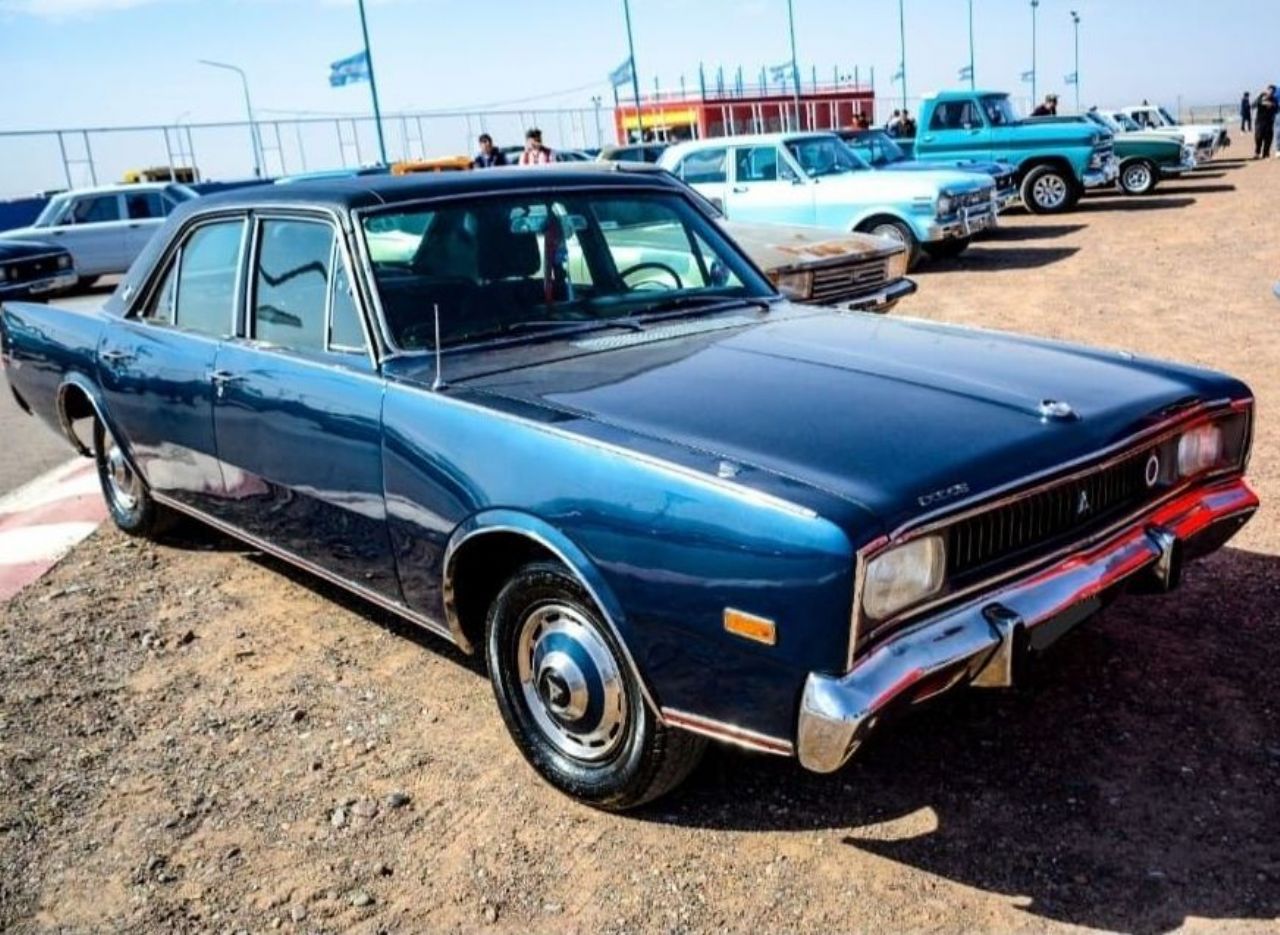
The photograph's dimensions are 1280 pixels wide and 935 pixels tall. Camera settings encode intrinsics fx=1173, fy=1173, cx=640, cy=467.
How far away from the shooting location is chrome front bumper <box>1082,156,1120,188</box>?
59.1 ft

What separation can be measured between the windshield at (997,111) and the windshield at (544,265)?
1512 centimetres

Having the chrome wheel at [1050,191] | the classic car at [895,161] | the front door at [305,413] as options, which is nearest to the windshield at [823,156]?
the classic car at [895,161]

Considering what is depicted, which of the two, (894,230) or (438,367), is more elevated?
(438,367)

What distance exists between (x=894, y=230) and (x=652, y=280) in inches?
369

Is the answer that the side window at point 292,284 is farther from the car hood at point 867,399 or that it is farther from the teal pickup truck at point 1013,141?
the teal pickup truck at point 1013,141

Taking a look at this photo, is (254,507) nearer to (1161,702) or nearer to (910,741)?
(910,741)

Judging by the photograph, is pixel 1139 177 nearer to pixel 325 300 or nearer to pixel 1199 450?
pixel 1199 450

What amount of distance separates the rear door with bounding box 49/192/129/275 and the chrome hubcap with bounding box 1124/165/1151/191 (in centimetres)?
1661

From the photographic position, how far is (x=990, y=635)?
2.56 meters

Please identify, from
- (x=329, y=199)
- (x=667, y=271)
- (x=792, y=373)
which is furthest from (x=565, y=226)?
(x=792, y=373)

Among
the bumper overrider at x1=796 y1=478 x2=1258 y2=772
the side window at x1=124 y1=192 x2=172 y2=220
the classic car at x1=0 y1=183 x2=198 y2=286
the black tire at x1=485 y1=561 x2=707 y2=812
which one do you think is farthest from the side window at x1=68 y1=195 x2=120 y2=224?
the bumper overrider at x1=796 y1=478 x2=1258 y2=772

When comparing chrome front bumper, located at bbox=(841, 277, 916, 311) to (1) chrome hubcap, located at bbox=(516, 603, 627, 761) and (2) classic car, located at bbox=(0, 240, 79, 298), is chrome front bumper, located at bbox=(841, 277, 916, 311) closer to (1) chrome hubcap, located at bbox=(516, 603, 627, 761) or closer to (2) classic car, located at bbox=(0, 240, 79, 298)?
(1) chrome hubcap, located at bbox=(516, 603, 627, 761)

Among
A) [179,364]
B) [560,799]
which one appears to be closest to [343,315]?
[179,364]

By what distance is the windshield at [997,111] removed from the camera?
1795 centimetres
